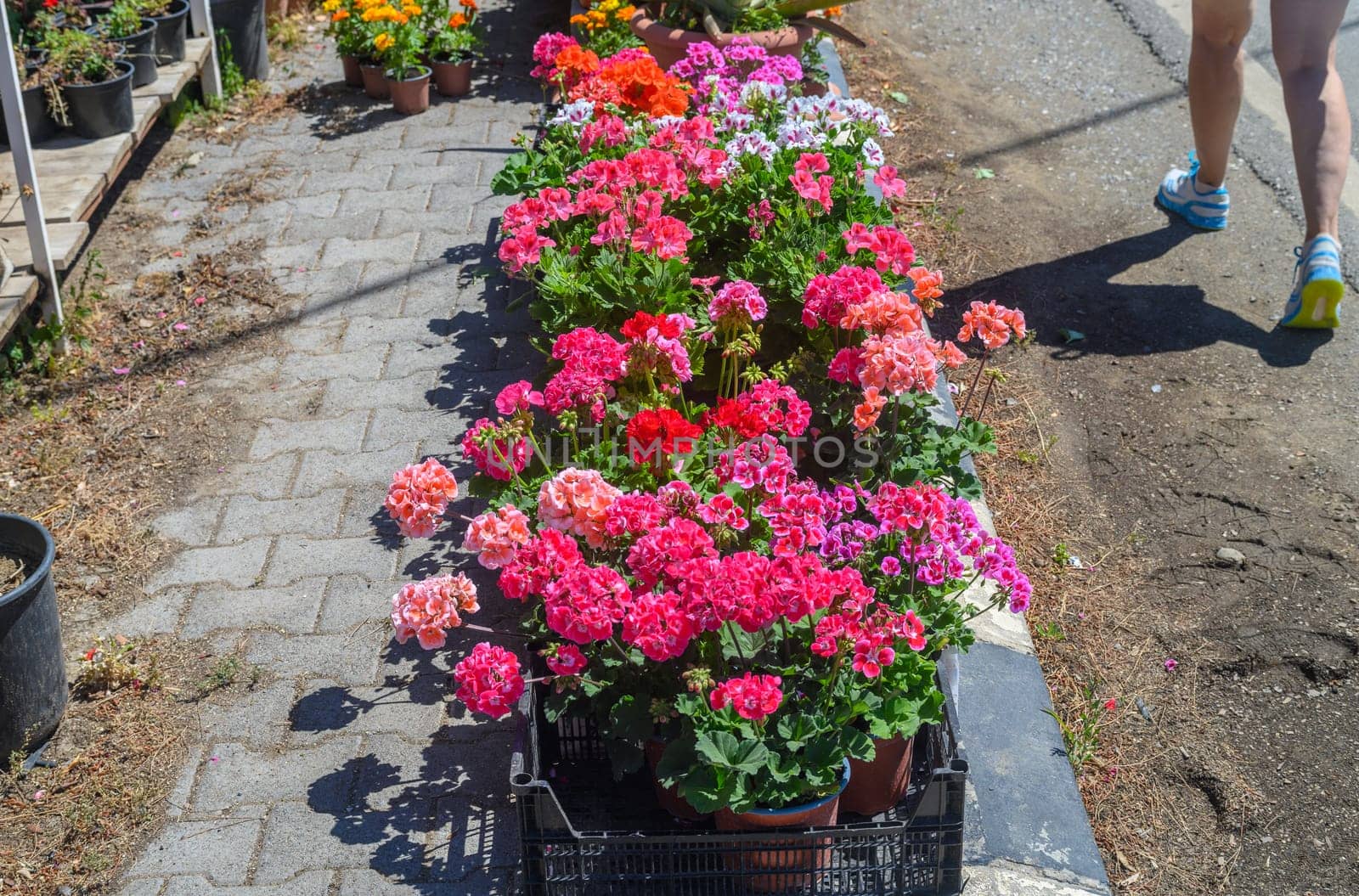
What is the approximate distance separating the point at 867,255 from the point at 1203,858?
1.80 meters

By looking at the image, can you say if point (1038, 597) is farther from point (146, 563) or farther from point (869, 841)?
point (146, 563)

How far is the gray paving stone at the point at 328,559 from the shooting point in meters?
3.70

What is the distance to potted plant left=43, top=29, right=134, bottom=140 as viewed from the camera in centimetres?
504

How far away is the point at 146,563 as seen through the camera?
3725mm

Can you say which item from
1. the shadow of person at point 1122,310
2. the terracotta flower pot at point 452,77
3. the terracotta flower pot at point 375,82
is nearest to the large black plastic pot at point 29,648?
the shadow of person at point 1122,310

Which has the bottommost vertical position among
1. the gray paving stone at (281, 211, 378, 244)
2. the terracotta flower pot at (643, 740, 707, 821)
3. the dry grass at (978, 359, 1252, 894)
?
the dry grass at (978, 359, 1252, 894)

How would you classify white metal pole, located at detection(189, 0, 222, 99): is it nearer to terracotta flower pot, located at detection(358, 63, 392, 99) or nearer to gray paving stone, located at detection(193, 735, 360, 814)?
terracotta flower pot, located at detection(358, 63, 392, 99)

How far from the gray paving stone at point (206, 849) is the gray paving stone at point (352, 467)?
51.1 inches

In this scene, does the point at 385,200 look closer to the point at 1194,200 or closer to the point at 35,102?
the point at 35,102

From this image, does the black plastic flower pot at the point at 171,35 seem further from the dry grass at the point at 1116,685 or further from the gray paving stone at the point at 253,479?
the dry grass at the point at 1116,685

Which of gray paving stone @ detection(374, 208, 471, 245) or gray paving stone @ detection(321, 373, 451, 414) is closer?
gray paving stone @ detection(321, 373, 451, 414)

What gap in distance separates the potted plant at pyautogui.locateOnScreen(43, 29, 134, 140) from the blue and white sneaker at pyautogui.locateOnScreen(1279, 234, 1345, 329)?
4.70 m

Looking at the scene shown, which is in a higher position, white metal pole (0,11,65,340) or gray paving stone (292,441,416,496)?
white metal pole (0,11,65,340)

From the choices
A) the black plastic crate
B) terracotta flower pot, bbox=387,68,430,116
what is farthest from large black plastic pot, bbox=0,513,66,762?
terracotta flower pot, bbox=387,68,430,116
